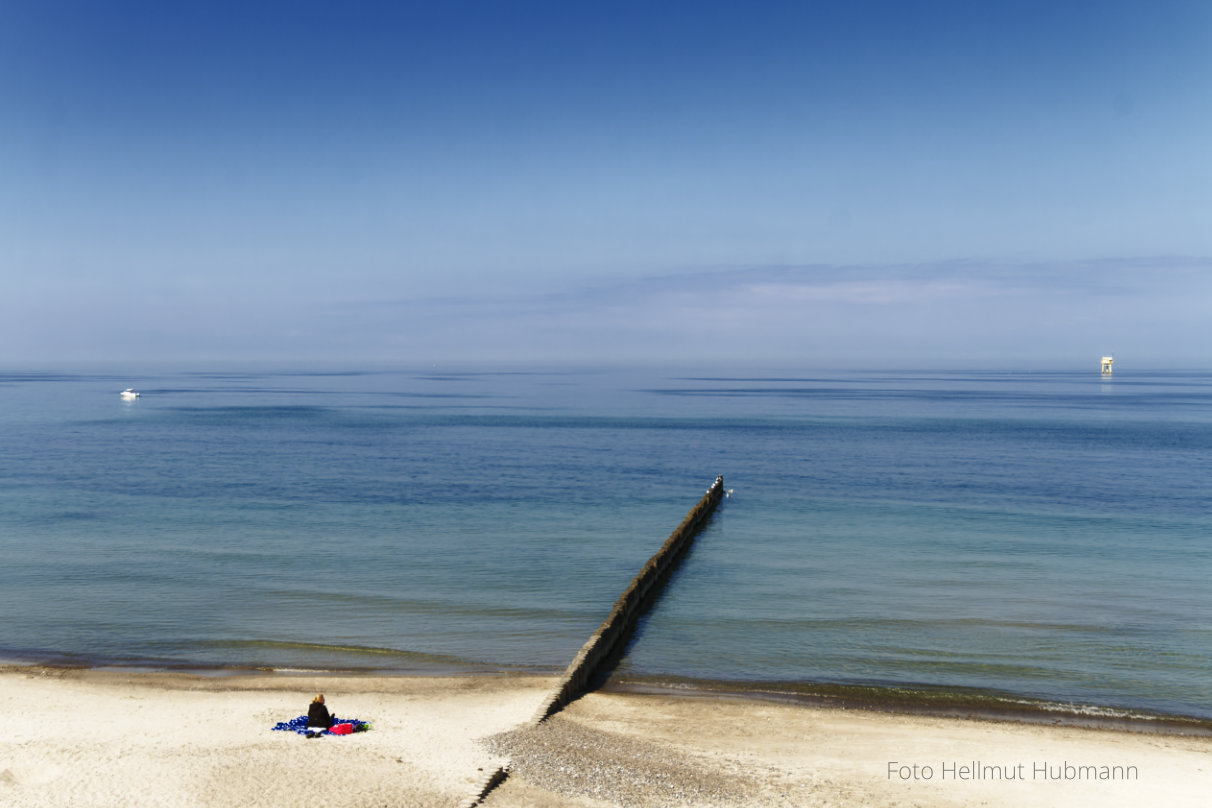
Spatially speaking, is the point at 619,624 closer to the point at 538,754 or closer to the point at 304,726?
the point at 538,754

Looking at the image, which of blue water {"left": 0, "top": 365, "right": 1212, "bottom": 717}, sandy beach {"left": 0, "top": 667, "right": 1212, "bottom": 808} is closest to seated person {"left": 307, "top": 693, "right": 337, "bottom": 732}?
sandy beach {"left": 0, "top": 667, "right": 1212, "bottom": 808}

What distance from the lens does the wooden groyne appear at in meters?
20.5

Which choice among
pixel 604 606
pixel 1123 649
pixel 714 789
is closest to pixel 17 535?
pixel 604 606

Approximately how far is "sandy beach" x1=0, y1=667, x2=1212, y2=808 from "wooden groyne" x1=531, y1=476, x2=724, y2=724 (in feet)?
1.71

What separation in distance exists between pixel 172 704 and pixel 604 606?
12877 millimetres

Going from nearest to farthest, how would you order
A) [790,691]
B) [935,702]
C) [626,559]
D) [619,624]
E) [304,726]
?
1. [304,726]
2. [935,702]
3. [790,691]
4. [619,624]
5. [626,559]

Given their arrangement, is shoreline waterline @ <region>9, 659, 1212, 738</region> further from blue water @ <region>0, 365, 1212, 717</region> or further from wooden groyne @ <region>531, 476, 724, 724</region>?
wooden groyne @ <region>531, 476, 724, 724</region>

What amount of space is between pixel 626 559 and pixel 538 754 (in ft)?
60.0

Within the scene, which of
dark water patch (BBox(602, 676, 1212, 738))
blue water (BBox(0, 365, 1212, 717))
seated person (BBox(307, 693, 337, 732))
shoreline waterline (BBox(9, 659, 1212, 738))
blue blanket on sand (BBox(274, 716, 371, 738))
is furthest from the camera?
blue water (BBox(0, 365, 1212, 717))

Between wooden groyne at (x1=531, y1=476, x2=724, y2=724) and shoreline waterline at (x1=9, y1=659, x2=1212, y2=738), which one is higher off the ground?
wooden groyne at (x1=531, y1=476, x2=724, y2=724)

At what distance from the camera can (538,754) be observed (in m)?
17.2

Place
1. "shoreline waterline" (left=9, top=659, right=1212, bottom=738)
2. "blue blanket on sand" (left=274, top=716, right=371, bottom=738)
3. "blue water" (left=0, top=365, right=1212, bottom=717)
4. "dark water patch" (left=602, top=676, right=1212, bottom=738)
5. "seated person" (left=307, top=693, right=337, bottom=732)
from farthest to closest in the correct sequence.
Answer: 1. "blue water" (left=0, top=365, right=1212, bottom=717)
2. "shoreline waterline" (left=9, top=659, right=1212, bottom=738)
3. "dark water patch" (left=602, top=676, right=1212, bottom=738)
4. "seated person" (left=307, top=693, right=337, bottom=732)
5. "blue blanket on sand" (left=274, top=716, right=371, bottom=738)

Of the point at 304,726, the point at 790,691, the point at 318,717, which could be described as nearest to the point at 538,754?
the point at 318,717

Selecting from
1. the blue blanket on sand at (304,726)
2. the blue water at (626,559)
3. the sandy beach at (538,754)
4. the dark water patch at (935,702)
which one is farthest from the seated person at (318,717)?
the dark water patch at (935,702)
